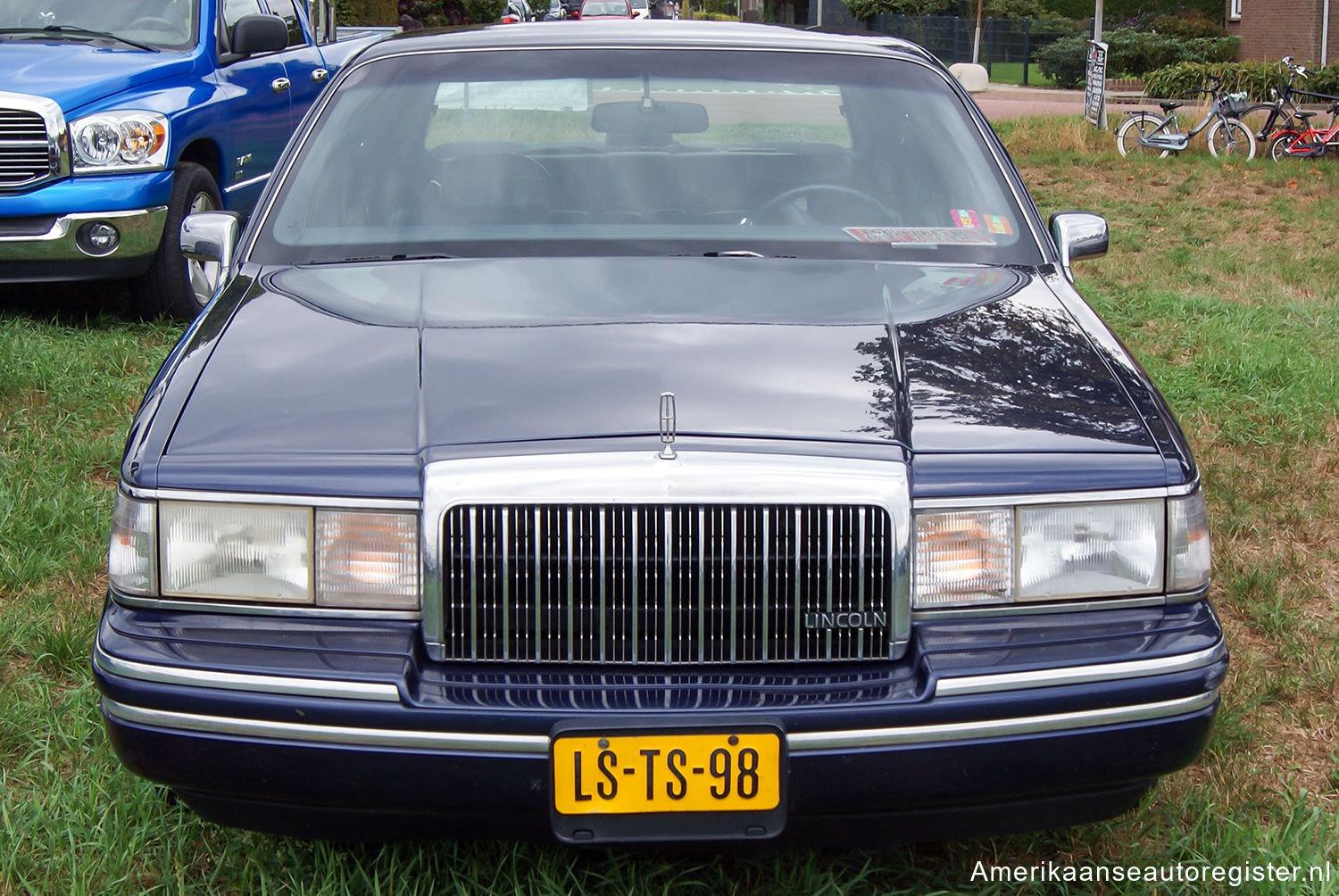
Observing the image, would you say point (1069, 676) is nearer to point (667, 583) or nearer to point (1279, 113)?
point (667, 583)

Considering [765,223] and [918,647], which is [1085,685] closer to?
[918,647]

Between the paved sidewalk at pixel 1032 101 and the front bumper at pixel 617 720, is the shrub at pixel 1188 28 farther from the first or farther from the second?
the front bumper at pixel 617 720

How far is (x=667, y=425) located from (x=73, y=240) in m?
4.73

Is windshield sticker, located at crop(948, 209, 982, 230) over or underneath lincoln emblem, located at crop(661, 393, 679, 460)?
over

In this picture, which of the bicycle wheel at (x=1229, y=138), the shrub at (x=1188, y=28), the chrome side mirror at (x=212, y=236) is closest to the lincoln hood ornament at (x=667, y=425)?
the chrome side mirror at (x=212, y=236)

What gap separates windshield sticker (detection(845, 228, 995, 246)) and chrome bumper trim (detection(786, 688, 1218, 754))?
133cm

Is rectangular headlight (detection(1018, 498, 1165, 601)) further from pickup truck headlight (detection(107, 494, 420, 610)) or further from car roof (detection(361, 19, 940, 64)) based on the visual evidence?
car roof (detection(361, 19, 940, 64))

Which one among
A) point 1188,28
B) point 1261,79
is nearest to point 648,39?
point 1261,79

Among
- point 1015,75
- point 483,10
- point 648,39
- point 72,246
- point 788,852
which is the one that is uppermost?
point 648,39

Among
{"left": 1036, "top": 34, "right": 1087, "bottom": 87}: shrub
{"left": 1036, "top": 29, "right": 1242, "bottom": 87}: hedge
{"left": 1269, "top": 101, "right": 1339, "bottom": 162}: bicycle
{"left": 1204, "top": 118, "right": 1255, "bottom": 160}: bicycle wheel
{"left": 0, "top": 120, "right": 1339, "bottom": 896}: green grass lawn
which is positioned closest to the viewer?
{"left": 0, "top": 120, "right": 1339, "bottom": 896}: green grass lawn

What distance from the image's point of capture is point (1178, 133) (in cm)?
1364

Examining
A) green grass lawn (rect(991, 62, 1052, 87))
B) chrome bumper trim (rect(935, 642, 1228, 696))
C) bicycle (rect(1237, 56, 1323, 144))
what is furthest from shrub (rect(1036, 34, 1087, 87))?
chrome bumper trim (rect(935, 642, 1228, 696))

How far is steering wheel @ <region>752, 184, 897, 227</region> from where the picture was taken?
3.19 metres

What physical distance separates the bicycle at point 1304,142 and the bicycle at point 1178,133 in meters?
0.26
